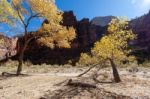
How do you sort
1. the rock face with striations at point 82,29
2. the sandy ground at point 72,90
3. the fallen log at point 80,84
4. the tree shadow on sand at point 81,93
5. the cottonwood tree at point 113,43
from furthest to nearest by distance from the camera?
the rock face with striations at point 82,29 → the cottonwood tree at point 113,43 → the fallen log at point 80,84 → the sandy ground at point 72,90 → the tree shadow on sand at point 81,93

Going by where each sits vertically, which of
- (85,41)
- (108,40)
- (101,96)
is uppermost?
(85,41)

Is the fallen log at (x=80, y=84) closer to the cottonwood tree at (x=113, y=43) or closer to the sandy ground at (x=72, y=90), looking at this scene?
the sandy ground at (x=72, y=90)

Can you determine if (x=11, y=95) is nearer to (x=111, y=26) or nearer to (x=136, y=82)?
(x=136, y=82)

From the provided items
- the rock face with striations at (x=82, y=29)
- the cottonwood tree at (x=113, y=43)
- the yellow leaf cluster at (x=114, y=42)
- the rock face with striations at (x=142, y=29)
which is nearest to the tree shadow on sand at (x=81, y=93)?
the cottonwood tree at (x=113, y=43)

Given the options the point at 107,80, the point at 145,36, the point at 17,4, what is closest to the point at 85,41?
the point at 145,36

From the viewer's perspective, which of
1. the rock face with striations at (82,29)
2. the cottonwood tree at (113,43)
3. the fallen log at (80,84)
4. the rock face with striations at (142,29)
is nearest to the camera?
the fallen log at (80,84)

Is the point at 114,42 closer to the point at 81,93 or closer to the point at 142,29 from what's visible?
the point at 81,93

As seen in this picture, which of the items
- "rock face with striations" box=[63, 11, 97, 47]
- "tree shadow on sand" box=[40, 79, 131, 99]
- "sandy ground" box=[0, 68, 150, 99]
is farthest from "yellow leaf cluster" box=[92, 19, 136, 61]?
"rock face with striations" box=[63, 11, 97, 47]

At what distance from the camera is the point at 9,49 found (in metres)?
87.5

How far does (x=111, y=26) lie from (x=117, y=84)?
5178 millimetres

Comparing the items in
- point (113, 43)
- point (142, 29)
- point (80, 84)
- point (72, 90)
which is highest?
point (142, 29)

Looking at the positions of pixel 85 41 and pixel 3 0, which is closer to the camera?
pixel 3 0

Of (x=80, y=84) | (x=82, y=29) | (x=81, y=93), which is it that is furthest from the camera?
(x=82, y=29)

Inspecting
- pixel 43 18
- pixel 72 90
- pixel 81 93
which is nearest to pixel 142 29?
pixel 43 18
